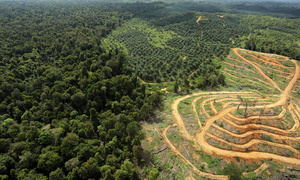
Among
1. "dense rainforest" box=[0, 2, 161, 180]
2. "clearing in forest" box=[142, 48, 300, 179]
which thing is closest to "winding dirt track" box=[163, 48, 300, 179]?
"clearing in forest" box=[142, 48, 300, 179]

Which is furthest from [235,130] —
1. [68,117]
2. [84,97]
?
[68,117]

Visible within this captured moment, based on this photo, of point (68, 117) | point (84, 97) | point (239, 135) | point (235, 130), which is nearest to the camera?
point (239, 135)

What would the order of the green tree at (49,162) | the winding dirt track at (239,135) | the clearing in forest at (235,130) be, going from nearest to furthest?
the green tree at (49,162) < the clearing in forest at (235,130) < the winding dirt track at (239,135)

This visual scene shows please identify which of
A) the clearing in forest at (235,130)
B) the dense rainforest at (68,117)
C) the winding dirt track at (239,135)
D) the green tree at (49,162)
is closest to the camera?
the green tree at (49,162)

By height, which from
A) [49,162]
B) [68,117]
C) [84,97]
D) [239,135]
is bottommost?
[68,117]

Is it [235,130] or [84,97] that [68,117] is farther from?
[235,130]

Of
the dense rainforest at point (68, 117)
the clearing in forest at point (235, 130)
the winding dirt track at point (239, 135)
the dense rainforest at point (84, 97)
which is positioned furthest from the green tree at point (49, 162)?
the winding dirt track at point (239, 135)

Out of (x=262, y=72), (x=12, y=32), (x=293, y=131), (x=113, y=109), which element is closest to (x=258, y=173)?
(x=293, y=131)

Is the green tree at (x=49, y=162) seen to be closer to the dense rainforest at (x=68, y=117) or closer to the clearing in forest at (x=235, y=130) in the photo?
the dense rainforest at (x=68, y=117)
